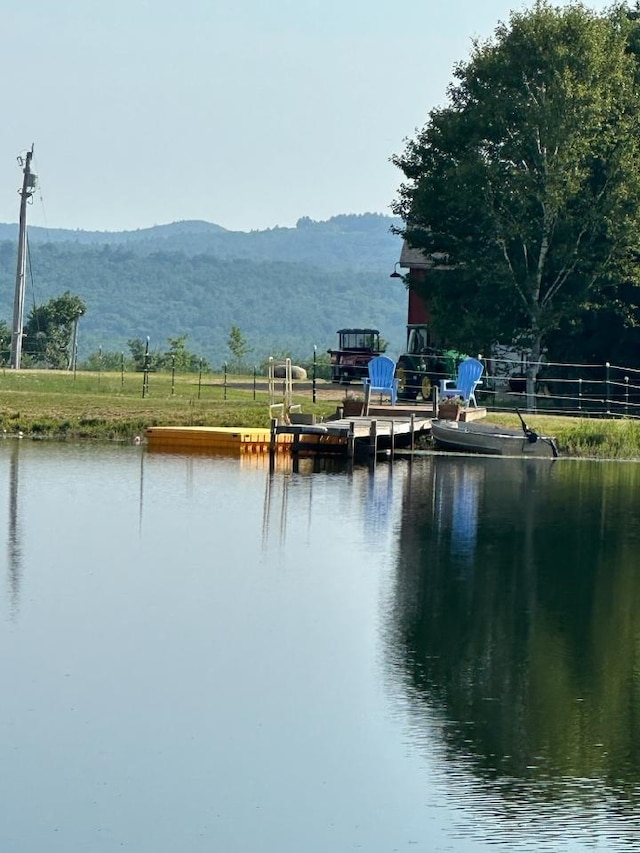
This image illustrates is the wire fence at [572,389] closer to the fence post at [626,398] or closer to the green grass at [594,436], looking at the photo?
the fence post at [626,398]

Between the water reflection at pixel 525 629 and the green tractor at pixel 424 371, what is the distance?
12886 millimetres

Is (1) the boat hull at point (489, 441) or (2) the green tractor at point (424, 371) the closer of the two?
(1) the boat hull at point (489, 441)

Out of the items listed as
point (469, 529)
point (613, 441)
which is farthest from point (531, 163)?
point (469, 529)

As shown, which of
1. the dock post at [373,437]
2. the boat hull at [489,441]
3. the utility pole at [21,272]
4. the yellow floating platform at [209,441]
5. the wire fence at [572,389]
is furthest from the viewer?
the utility pole at [21,272]

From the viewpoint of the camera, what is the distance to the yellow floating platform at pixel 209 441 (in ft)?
120

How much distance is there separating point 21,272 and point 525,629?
40.4 meters

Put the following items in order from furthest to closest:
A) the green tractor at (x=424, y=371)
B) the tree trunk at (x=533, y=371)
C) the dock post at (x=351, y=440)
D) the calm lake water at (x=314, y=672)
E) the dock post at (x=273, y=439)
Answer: the green tractor at (x=424, y=371)
the tree trunk at (x=533, y=371)
the dock post at (x=273, y=439)
the dock post at (x=351, y=440)
the calm lake water at (x=314, y=672)

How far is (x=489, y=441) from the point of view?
3759 cm

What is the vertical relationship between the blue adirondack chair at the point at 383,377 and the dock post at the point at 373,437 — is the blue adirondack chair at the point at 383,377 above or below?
above

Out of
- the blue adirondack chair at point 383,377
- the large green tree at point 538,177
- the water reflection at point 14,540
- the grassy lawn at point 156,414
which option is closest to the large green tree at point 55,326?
the grassy lawn at point 156,414

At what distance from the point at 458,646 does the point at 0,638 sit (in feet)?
14.4

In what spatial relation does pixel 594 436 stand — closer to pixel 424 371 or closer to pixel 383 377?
pixel 383 377

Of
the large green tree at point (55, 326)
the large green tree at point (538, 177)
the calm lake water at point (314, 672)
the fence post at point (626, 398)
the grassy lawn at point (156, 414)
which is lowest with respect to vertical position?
the calm lake water at point (314, 672)

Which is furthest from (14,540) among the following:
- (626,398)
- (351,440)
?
(626,398)
